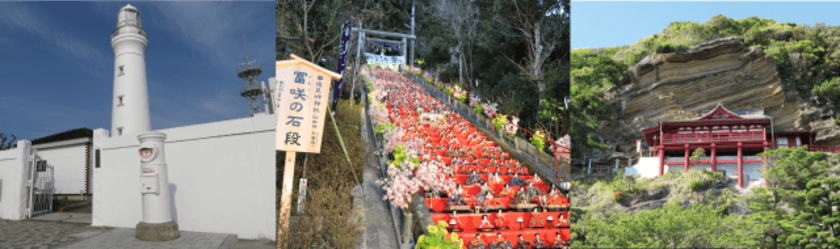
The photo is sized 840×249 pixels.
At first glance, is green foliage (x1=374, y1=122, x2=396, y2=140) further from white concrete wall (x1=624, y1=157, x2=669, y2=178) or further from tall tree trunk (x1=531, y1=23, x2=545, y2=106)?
white concrete wall (x1=624, y1=157, x2=669, y2=178)

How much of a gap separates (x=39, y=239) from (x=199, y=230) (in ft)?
7.04

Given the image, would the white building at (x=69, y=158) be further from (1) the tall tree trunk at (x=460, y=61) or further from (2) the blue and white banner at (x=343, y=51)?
(1) the tall tree trunk at (x=460, y=61)

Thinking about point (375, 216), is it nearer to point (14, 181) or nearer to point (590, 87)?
point (590, 87)

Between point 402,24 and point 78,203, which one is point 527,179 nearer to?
point 402,24

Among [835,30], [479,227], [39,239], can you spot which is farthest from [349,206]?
[835,30]

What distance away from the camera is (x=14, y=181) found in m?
5.05

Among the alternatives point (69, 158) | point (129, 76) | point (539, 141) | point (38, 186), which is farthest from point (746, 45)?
point (38, 186)

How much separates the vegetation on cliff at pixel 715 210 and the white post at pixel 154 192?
4.87 m

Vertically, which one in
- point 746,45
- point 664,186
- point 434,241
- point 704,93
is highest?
point 746,45

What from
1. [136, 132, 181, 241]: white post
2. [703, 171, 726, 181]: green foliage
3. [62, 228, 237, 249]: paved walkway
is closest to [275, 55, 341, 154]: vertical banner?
[62, 228, 237, 249]: paved walkway

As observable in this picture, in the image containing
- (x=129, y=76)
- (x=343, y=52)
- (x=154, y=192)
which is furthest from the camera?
(x=129, y=76)

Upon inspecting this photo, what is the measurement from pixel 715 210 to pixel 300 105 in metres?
4.84

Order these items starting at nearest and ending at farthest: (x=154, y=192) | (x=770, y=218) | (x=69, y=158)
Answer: (x=154, y=192)
(x=770, y=218)
(x=69, y=158)

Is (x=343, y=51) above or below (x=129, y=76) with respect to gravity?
below
